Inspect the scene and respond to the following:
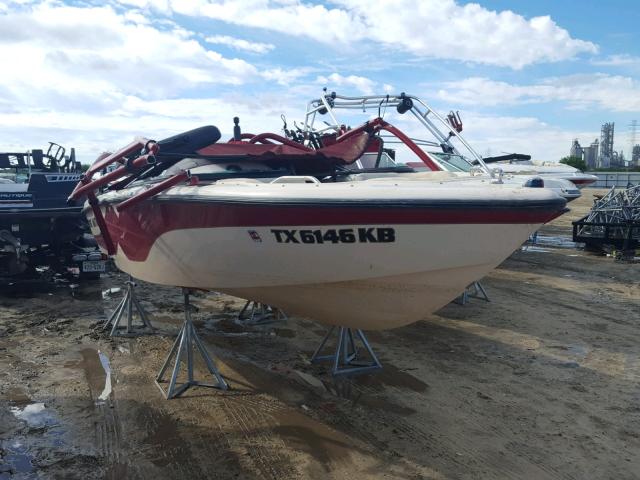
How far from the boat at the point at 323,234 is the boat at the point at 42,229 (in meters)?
4.10

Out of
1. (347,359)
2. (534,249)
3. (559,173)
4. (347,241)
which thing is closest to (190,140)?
(347,241)

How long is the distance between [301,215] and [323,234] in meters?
0.20

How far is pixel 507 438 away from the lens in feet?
12.3

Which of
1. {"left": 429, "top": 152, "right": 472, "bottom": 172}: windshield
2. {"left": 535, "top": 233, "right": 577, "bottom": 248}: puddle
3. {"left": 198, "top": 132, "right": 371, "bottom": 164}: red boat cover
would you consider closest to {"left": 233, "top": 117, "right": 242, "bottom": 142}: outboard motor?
{"left": 198, "top": 132, "right": 371, "bottom": 164}: red boat cover

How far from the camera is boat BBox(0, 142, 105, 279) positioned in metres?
8.47

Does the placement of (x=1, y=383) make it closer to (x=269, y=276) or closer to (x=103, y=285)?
(x=269, y=276)

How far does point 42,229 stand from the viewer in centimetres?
880

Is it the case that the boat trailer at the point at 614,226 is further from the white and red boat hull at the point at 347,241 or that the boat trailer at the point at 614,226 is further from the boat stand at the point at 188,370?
the boat stand at the point at 188,370

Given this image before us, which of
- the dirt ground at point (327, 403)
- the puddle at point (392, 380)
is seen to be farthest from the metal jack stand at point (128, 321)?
the puddle at point (392, 380)

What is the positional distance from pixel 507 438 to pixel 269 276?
2008mm

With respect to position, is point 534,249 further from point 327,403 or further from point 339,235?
point 339,235

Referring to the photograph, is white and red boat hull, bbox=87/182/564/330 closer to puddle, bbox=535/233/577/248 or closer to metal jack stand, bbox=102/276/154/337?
metal jack stand, bbox=102/276/154/337

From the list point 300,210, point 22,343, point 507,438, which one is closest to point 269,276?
point 300,210

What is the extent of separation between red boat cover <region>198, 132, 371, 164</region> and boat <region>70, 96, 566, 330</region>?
31 cm
